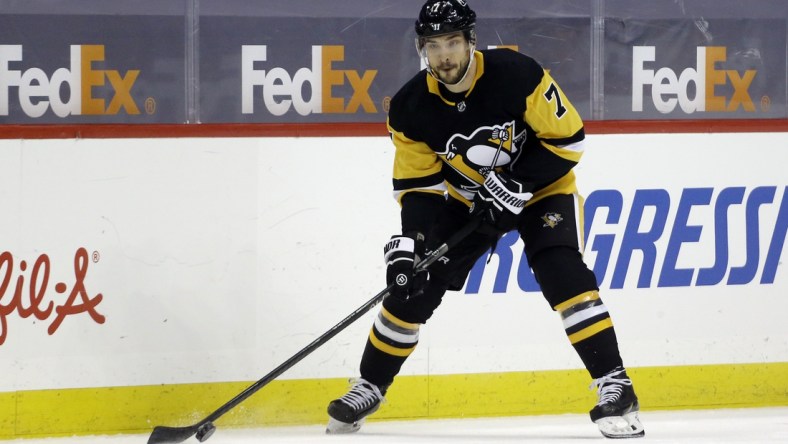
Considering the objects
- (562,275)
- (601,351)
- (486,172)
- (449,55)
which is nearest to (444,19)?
(449,55)

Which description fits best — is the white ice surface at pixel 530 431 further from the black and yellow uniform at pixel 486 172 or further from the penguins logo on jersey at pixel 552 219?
the penguins logo on jersey at pixel 552 219

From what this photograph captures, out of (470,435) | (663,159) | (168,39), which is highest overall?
(168,39)

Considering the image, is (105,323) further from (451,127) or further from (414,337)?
(451,127)

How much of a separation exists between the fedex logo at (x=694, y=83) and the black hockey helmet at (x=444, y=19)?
1.16 metres

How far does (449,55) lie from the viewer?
299cm

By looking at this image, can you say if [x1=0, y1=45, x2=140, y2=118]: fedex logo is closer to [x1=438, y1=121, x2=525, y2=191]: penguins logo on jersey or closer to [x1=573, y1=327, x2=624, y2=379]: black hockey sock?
[x1=438, y1=121, x2=525, y2=191]: penguins logo on jersey

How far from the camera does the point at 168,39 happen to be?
372cm

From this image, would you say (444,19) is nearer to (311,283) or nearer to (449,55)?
(449,55)

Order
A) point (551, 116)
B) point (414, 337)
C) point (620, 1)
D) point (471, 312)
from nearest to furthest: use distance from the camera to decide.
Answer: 1. point (551, 116)
2. point (414, 337)
3. point (471, 312)
4. point (620, 1)

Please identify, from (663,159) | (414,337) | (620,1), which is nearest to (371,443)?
(414,337)

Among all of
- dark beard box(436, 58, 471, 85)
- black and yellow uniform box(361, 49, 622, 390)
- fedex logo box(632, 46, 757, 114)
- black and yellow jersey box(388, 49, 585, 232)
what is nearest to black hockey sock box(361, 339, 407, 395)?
black and yellow uniform box(361, 49, 622, 390)

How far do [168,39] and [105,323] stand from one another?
89 cm

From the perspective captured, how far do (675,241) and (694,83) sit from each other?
0.57 metres

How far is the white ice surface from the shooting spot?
10.4 feet
